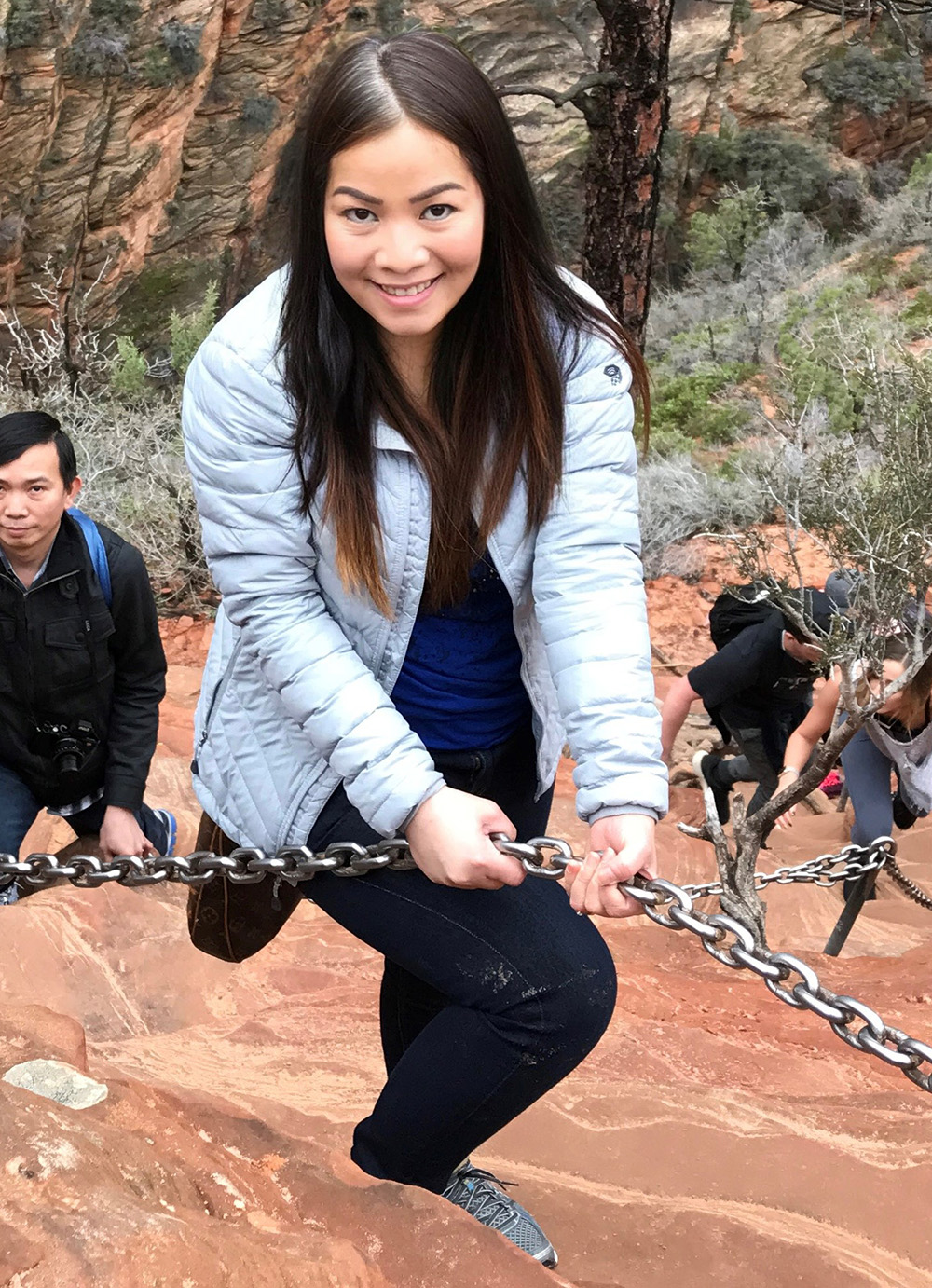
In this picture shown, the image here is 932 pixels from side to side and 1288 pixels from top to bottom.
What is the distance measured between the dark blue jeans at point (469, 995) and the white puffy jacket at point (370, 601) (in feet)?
0.44

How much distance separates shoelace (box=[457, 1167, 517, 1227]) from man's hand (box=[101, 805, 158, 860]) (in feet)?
6.54

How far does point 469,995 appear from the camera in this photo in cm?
177

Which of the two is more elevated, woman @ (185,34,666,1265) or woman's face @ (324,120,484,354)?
woman's face @ (324,120,484,354)

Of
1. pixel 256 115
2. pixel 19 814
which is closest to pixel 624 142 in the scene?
pixel 19 814

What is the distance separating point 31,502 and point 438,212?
82.4 inches

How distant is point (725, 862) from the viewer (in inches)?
133

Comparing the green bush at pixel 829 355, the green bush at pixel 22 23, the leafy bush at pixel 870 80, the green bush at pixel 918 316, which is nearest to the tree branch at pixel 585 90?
the green bush at pixel 829 355

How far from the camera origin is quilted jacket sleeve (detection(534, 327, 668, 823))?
1801 mm

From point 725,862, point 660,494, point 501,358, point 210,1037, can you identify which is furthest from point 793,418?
point 501,358

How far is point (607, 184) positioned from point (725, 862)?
5.11 metres

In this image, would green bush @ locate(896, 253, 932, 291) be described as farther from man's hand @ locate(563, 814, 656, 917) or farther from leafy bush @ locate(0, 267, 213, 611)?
man's hand @ locate(563, 814, 656, 917)

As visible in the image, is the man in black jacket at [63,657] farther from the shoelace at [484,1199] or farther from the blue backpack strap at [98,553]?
the shoelace at [484,1199]

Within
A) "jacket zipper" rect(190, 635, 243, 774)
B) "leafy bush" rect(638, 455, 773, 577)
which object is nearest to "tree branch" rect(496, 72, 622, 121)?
"leafy bush" rect(638, 455, 773, 577)

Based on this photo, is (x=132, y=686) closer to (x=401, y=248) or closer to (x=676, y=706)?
(x=401, y=248)
